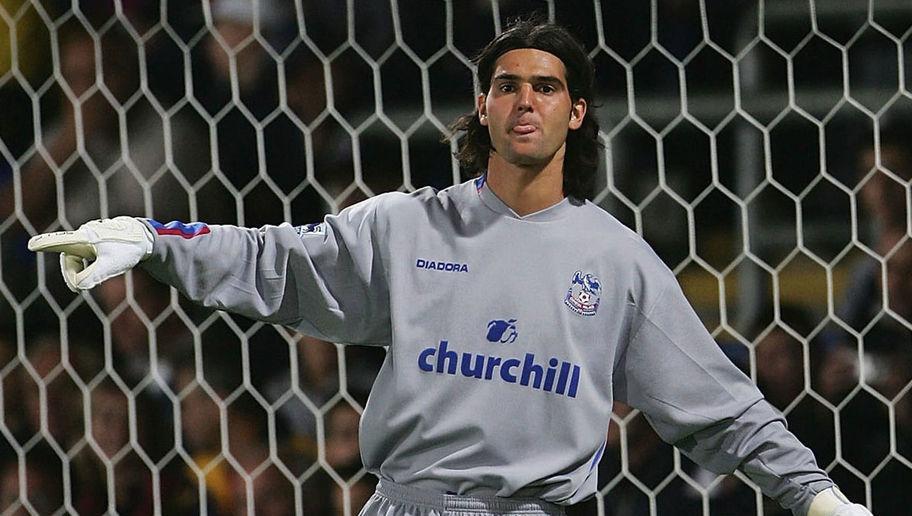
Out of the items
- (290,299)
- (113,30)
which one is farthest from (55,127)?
(290,299)

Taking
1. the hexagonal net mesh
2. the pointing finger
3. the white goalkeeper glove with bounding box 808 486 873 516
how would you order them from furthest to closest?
the hexagonal net mesh < the white goalkeeper glove with bounding box 808 486 873 516 < the pointing finger

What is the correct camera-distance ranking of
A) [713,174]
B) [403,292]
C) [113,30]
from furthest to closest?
1. [113,30]
2. [713,174]
3. [403,292]

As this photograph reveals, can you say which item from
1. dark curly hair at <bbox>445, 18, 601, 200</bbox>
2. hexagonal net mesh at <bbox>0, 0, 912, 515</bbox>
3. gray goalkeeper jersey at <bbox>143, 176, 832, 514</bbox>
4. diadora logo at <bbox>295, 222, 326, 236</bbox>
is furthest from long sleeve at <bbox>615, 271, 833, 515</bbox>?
hexagonal net mesh at <bbox>0, 0, 912, 515</bbox>

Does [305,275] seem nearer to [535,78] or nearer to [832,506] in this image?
[535,78]

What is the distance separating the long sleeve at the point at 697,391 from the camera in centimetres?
101

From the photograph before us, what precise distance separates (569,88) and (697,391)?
0.26 m

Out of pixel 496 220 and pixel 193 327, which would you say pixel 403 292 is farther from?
pixel 193 327

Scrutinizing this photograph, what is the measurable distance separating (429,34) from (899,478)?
0.73 m

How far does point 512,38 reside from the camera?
1.01m

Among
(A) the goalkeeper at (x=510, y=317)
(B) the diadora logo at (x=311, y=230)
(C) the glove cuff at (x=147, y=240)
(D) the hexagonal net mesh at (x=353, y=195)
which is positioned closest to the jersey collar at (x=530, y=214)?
(A) the goalkeeper at (x=510, y=317)

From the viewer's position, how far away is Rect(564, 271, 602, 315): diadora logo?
98 centimetres

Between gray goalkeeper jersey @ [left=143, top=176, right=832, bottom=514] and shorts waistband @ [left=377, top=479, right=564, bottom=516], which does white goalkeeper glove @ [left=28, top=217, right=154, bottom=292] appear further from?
shorts waistband @ [left=377, top=479, right=564, bottom=516]

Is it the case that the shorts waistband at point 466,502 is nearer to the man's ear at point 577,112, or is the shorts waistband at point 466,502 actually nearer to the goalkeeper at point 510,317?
the goalkeeper at point 510,317

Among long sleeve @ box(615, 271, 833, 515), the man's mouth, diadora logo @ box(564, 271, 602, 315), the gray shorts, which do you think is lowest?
the gray shorts
